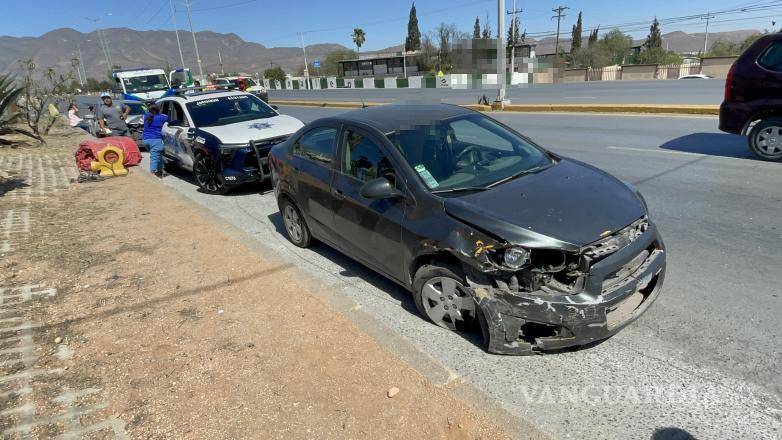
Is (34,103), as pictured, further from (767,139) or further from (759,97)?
(767,139)

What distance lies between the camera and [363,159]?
13.4 feet

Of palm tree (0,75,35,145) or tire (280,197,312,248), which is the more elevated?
palm tree (0,75,35,145)

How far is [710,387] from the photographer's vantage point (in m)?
2.74

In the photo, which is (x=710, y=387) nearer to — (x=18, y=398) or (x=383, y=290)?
(x=383, y=290)

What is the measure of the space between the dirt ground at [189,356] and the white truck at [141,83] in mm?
17850

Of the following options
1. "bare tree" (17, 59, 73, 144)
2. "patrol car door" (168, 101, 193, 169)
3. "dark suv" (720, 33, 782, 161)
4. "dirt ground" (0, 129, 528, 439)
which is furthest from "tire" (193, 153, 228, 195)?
"bare tree" (17, 59, 73, 144)

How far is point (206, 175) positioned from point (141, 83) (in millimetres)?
17418

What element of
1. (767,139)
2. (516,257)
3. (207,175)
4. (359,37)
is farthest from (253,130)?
(359,37)

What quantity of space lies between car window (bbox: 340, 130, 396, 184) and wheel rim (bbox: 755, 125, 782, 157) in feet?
22.7

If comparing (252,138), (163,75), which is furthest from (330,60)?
(252,138)

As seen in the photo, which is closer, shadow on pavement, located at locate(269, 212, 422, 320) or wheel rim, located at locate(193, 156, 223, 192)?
shadow on pavement, located at locate(269, 212, 422, 320)

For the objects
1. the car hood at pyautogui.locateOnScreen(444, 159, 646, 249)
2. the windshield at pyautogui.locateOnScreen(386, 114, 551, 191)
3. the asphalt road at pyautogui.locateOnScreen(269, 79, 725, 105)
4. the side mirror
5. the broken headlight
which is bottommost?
the asphalt road at pyautogui.locateOnScreen(269, 79, 725, 105)

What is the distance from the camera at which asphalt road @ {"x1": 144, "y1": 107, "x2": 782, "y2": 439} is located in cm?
259

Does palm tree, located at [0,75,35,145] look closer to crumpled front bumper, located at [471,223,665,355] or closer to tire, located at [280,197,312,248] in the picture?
tire, located at [280,197,312,248]
